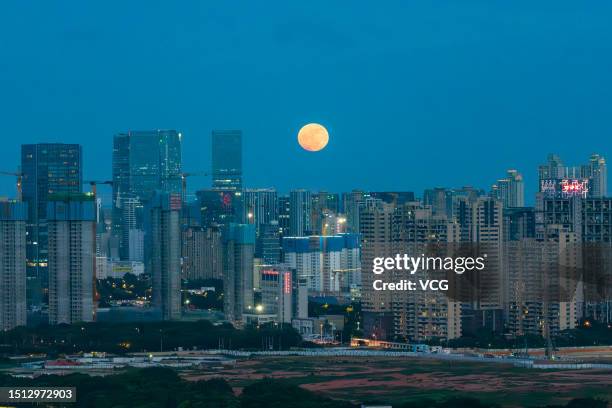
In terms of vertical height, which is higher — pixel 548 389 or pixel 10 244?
pixel 10 244

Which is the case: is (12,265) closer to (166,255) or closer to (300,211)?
(166,255)

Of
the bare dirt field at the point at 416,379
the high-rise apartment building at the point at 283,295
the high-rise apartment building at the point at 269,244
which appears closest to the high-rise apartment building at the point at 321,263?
the high-rise apartment building at the point at 269,244

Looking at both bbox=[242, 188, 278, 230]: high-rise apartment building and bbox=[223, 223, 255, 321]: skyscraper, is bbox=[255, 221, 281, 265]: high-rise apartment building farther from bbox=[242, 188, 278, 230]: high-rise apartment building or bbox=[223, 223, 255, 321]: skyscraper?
bbox=[223, 223, 255, 321]: skyscraper

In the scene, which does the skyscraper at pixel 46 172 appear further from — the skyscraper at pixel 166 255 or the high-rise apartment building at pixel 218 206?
the skyscraper at pixel 166 255

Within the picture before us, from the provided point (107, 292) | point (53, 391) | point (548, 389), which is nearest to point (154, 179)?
point (107, 292)

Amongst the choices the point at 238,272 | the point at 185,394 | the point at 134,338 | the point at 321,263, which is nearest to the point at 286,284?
the point at 238,272

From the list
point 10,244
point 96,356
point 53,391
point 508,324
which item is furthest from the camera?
point 10,244

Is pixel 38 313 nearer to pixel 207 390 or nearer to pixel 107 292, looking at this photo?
pixel 107 292

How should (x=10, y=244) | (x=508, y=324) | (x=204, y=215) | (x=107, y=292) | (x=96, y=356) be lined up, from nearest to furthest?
1. (x=96, y=356)
2. (x=508, y=324)
3. (x=10, y=244)
4. (x=107, y=292)
5. (x=204, y=215)

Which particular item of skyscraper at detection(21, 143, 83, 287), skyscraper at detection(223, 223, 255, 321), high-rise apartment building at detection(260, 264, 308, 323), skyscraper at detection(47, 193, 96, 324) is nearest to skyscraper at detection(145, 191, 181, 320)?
skyscraper at detection(223, 223, 255, 321)
